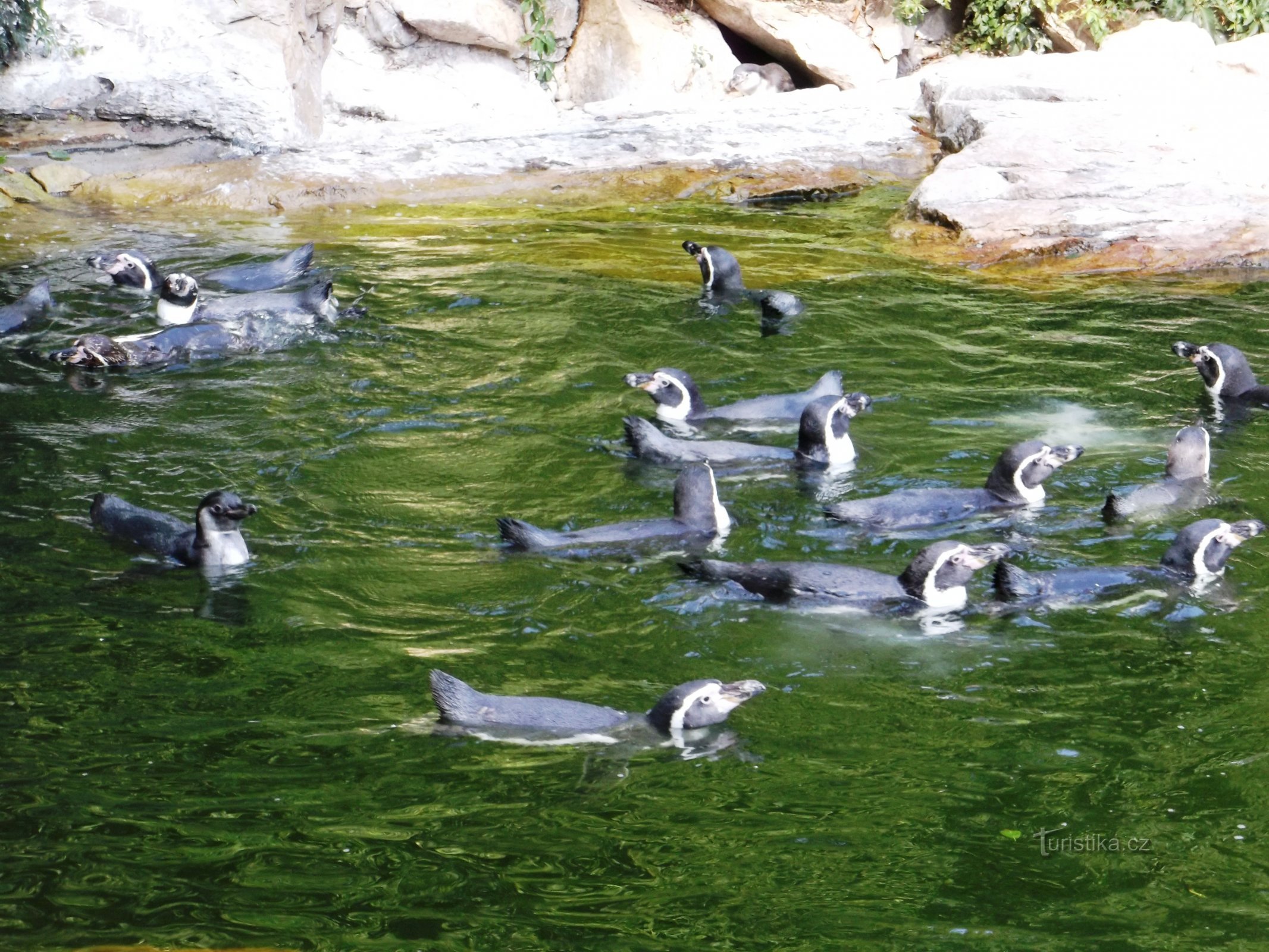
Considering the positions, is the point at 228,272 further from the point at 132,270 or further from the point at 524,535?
the point at 524,535

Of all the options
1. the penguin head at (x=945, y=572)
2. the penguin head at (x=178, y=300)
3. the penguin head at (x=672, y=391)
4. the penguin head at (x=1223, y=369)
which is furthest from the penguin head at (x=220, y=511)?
the penguin head at (x=1223, y=369)

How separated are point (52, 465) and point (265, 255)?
4.24 m

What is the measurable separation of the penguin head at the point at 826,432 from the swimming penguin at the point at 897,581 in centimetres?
148

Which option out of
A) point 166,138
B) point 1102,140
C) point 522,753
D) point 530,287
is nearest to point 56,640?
point 522,753

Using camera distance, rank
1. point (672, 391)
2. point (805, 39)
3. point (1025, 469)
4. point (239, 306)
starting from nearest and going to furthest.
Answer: point (1025, 469) < point (672, 391) < point (239, 306) < point (805, 39)

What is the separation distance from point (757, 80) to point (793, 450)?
1057 cm

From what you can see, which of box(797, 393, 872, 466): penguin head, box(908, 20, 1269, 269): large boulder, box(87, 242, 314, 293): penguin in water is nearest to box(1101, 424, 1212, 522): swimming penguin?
box(797, 393, 872, 466): penguin head

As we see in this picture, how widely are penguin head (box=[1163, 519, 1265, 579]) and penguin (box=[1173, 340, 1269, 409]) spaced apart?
2.46m

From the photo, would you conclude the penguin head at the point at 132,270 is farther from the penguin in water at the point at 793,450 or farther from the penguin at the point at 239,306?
the penguin in water at the point at 793,450

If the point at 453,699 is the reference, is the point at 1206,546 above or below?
above

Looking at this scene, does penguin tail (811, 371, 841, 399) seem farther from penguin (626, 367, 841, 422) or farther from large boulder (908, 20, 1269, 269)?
large boulder (908, 20, 1269, 269)

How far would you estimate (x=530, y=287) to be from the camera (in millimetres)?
10289

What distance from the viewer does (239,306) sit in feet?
31.2

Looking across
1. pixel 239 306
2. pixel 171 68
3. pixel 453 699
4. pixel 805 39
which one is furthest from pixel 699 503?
pixel 805 39
